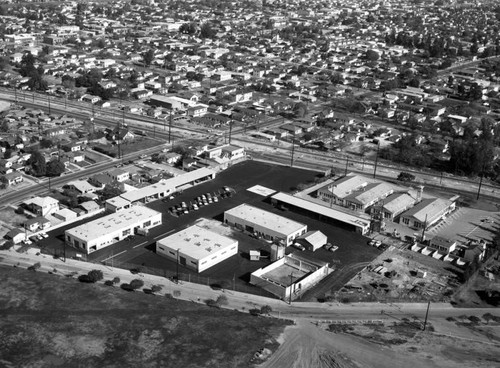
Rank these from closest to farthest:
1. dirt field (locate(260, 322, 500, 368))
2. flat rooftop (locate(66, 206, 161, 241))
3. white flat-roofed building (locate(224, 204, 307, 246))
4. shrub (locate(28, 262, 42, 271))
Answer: dirt field (locate(260, 322, 500, 368))
shrub (locate(28, 262, 42, 271))
flat rooftop (locate(66, 206, 161, 241))
white flat-roofed building (locate(224, 204, 307, 246))

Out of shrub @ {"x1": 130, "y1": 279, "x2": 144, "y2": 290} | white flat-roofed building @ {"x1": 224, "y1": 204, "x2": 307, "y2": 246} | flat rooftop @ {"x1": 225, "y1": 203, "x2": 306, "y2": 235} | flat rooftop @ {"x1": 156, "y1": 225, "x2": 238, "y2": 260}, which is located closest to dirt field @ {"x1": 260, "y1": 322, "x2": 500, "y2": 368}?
flat rooftop @ {"x1": 156, "y1": 225, "x2": 238, "y2": 260}

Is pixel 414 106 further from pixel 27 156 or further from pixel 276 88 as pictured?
pixel 27 156

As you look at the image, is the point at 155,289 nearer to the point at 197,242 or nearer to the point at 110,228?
the point at 197,242

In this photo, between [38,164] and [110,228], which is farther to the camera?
[38,164]

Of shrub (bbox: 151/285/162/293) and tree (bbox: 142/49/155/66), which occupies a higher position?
tree (bbox: 142/49/155/66)

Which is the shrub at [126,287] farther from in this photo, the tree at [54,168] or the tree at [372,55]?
the tree at [372,55]

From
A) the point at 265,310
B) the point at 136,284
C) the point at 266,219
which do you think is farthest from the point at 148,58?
the point at 265,310

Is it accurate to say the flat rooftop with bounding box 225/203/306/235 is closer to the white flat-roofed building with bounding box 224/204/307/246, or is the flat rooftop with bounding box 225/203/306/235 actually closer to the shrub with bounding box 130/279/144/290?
the white flat-roofed building with bounding box 224/204/307/246
